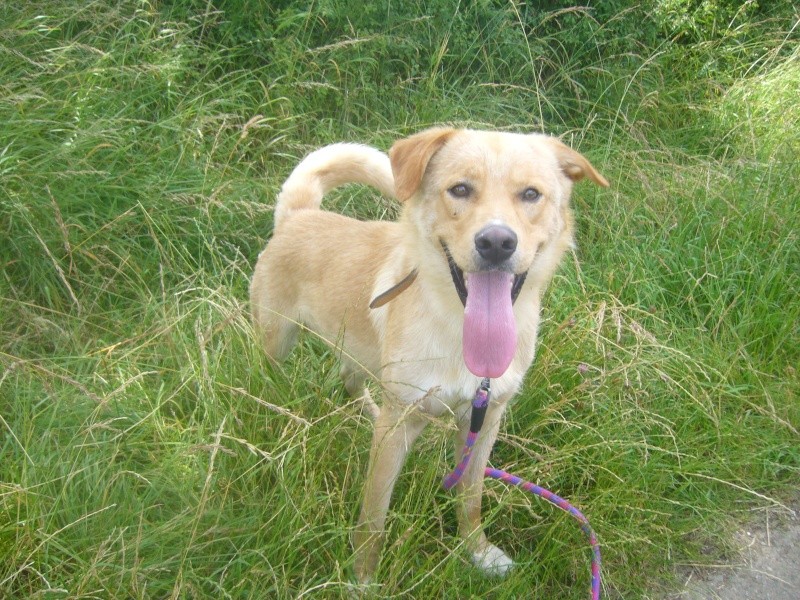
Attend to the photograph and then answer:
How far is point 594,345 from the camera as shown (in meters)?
3.22

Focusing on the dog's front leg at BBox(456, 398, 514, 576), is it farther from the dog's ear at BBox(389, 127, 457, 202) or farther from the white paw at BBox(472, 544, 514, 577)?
the dog's ear at BBox(389, 127, 457, 202)

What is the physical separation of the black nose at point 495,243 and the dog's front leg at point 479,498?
543mm

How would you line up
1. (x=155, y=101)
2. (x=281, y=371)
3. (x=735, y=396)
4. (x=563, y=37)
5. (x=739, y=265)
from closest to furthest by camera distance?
(x=281, y=371), (x=735, y=396), (x=739, y=265), (x=155, y=101), (x=563, y=37)

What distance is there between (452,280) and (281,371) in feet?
2.94

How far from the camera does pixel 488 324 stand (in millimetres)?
2297

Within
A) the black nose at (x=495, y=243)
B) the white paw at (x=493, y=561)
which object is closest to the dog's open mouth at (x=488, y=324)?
the black nose at (x=495, y=243)

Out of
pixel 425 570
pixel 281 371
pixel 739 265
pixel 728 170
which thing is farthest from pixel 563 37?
pixel 425 570

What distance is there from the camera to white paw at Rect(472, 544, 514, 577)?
2543mm

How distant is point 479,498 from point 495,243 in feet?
3.30

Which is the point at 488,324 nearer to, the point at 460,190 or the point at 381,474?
the point at 460,190

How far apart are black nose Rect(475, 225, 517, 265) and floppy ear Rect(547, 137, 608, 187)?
523 mm

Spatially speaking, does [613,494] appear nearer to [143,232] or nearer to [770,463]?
[770,463]

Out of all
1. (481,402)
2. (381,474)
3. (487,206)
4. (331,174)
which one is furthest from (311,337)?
(487,206)

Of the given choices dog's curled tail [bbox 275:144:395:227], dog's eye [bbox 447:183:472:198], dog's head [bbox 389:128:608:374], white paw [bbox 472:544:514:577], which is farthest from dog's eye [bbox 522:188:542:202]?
white paw [bbox 472:544:514:577]
